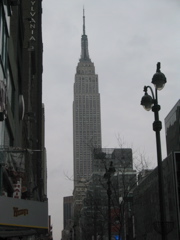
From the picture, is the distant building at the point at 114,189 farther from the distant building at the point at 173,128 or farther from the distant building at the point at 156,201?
the distant building at the point at 173,128

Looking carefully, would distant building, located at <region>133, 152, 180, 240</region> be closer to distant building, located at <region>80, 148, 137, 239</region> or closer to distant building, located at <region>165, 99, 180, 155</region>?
distant building, located at <region>80, 148, 137, 239</region>

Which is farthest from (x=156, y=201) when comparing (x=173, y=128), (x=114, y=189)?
(x=114, y=189)

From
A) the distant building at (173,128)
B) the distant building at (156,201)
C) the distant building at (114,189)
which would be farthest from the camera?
the distant building at (173,128)

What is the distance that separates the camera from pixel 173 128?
73.9m

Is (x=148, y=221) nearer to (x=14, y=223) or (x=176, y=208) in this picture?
(x=176, y=208)

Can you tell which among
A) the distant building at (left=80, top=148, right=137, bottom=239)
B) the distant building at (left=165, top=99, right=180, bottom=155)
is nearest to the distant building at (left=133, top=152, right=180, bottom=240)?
the distant building at (left=80, top=148, right=137, bottom=239)

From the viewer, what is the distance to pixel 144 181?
228 feet

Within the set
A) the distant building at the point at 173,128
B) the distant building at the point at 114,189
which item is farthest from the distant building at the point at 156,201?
the distant building at the point at 173,128

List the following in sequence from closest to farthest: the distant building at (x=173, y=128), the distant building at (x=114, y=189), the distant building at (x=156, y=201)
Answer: the distant building at (x=114, y=189), the distant building at (x=156, y=201), the distant building at (x=173, y=128)

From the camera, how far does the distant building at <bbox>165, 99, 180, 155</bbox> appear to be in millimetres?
70688

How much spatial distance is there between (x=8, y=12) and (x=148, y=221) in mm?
49725

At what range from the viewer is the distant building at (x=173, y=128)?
232 ft

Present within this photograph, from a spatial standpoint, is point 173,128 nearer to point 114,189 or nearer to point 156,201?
point 156,201

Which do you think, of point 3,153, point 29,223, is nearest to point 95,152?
point 3,153
